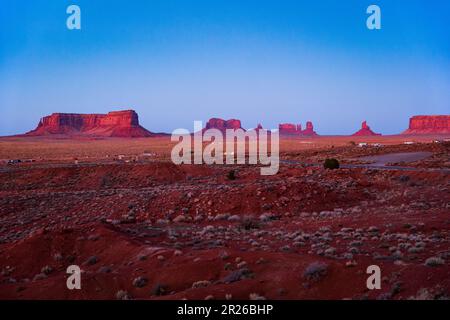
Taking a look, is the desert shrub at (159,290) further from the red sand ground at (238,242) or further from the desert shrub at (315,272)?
the desert shrub at (315,272)

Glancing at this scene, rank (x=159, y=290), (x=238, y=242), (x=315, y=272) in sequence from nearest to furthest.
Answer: (x=315, y=272), (x=159, y=290), (x=238, y=242)

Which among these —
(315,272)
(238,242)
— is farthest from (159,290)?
(238,242)

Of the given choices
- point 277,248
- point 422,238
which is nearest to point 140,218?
point 277,248

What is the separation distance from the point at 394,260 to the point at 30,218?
20.8 m

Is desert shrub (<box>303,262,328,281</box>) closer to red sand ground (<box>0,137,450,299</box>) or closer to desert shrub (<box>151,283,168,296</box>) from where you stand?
red sand ground (<box>0,137,450,299</box>)

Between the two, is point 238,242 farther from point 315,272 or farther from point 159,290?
point 315,272

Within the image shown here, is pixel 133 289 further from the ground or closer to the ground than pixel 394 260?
closer to the ground

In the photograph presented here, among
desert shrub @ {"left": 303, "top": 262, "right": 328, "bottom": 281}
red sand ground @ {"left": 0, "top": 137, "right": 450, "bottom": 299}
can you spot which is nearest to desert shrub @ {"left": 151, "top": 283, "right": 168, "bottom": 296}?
red sand ground @ {"left": 0, "top": 137, "right": 450, "bottom": 299}

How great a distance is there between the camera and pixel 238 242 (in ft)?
44.6

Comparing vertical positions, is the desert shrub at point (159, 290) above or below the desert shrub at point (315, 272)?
below

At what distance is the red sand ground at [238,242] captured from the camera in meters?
8.54

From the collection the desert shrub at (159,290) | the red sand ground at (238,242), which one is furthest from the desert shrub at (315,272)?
the desert shrub at (159,290)
